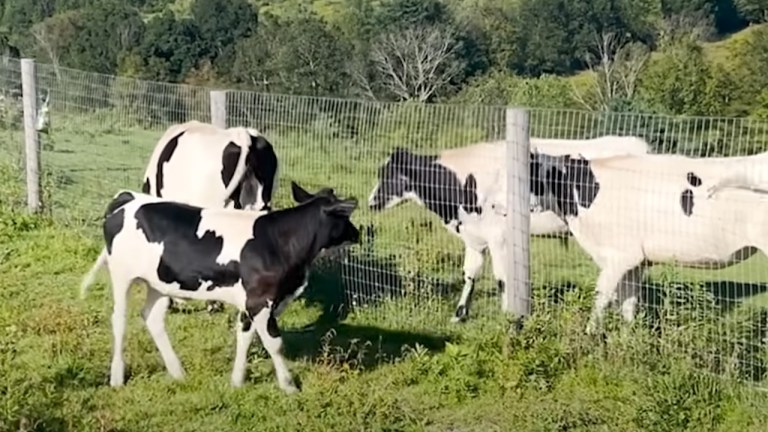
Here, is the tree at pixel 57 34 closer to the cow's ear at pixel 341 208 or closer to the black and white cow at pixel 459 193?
the black and white cow at pixel 459 193

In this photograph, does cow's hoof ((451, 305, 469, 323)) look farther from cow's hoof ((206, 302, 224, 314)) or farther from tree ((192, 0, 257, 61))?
tree ((192, 0, 257, 61))

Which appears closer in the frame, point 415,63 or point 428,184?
point 428,184

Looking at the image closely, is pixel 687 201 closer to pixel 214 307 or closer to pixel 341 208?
pixel 341 208

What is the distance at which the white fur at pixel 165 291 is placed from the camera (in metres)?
6.86

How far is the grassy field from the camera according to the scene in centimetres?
636

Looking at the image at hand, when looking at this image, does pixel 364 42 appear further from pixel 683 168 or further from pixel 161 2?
pixel 683 168

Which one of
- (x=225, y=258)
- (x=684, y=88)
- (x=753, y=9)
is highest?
(x=753, y=9)

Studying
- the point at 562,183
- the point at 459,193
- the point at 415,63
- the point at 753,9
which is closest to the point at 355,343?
the point at 562,183

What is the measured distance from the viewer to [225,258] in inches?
270

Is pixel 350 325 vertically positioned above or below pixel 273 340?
below

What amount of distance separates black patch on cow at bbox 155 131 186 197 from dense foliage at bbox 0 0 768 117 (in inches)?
1303

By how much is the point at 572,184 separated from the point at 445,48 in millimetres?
64706

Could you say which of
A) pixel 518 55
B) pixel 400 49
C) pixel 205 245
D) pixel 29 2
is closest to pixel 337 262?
pixel 205 245

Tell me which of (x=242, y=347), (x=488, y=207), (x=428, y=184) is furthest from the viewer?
(x=428, y=184)
